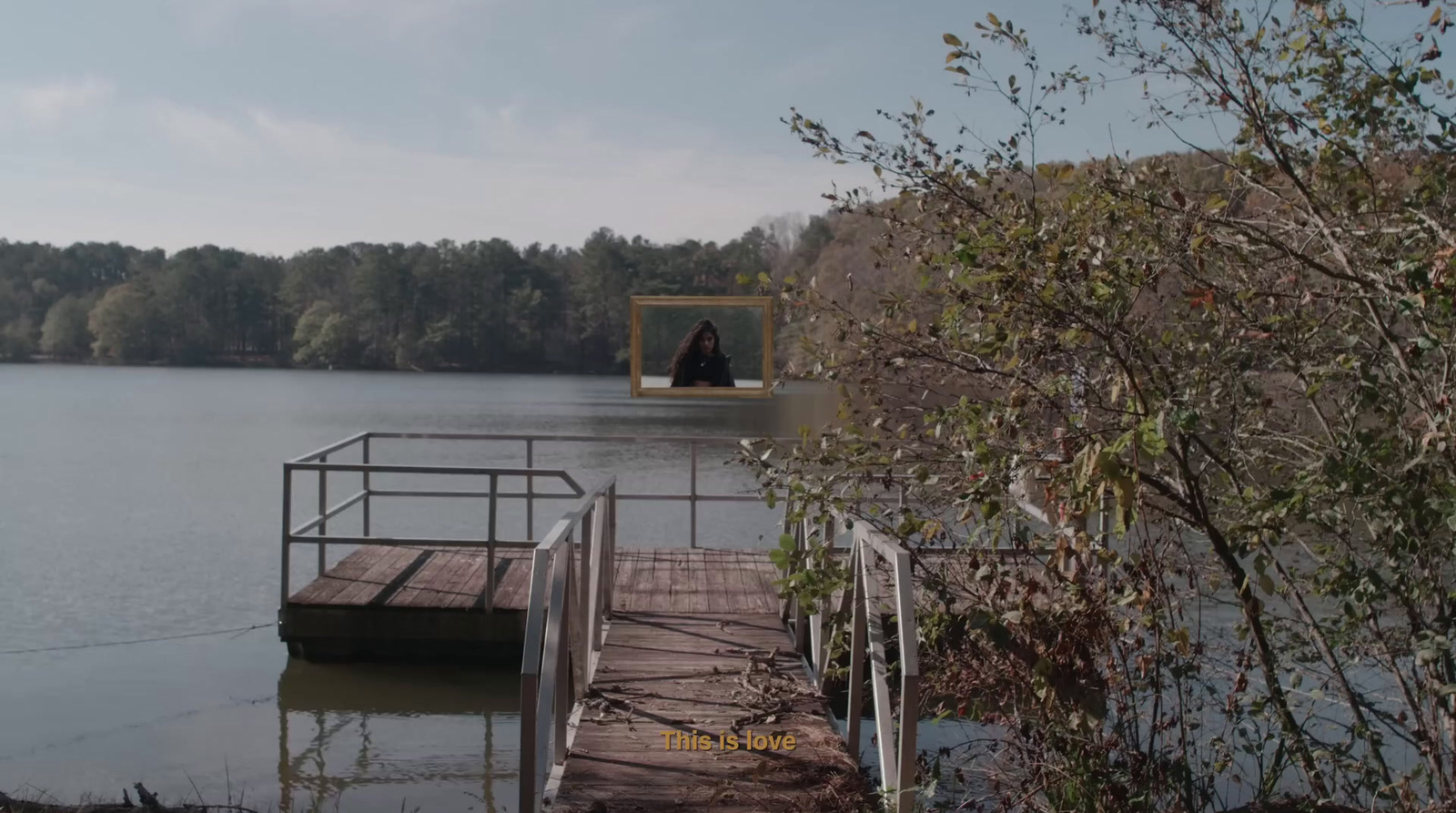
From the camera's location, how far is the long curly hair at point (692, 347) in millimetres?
7770

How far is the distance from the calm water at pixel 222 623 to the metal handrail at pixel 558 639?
174 centimetres

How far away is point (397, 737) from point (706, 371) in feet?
9.37

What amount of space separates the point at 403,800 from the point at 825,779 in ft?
9.75

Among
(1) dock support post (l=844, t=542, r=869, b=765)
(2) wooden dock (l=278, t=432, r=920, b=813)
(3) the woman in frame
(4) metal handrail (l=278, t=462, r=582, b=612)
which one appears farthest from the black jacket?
(1) dock support post (l=844, t=542, r=869, b=765)

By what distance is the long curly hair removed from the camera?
777 centimetres

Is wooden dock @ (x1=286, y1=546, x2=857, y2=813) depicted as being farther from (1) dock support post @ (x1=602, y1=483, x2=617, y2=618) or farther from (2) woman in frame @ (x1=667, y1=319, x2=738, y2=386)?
(2) woman in frame @ (x1=667, y1=319, x2=738, y2=386)

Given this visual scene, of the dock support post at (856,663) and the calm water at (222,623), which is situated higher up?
the dock support post at (856,663)

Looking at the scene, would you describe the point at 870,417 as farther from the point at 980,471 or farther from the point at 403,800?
the point at 403,800

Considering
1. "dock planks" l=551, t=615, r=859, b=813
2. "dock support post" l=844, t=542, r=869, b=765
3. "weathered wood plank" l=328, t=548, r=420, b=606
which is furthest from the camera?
"weathered wood plank" l=328, t=548, r=420, b=606

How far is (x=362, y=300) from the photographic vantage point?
196 ft

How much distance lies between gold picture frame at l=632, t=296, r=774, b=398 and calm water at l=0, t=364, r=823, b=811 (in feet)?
7.35

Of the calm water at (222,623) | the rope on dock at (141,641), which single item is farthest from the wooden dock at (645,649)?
the rope on dock at (141,641)

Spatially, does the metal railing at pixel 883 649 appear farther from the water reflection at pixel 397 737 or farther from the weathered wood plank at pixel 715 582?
the water reflection at pixel 397 737

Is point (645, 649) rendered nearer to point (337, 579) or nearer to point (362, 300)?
point (337, 579)
